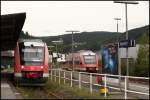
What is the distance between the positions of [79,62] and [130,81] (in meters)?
43.3

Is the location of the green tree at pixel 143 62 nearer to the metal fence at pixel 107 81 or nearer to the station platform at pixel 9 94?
the metal fence at pixel 107 81

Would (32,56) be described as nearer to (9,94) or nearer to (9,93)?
(9,93)

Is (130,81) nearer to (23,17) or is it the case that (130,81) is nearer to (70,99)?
(70,99)

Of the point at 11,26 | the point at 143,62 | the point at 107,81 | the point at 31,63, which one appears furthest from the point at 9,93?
the point at 143,62

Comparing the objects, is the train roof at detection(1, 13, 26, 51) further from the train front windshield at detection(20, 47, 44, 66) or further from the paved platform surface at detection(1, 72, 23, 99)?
the paved platform surface at detection(1, 72, 23, 99)

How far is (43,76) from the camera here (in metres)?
29.1

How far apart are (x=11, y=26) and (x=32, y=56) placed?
2673 millimetres

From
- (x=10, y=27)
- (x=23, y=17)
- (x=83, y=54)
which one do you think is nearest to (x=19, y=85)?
(x=10, y=27)

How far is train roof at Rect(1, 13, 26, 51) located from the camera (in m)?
23.6

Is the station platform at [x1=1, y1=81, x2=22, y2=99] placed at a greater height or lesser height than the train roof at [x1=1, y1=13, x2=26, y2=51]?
lesser

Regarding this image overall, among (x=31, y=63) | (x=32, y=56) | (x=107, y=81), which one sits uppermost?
(x=32, y=56)

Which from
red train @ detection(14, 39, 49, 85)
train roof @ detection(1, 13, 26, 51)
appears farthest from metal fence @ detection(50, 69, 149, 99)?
train roof @ detection(1, 13, 26, 51)

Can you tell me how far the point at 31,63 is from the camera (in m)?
29.2

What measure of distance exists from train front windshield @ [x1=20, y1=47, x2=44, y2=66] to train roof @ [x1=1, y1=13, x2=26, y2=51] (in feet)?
4.26
